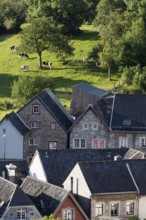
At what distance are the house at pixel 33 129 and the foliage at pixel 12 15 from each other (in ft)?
177

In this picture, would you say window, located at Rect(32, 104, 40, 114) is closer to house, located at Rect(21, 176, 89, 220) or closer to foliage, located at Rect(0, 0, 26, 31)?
house, located at Rect(21, 176, 89, 220)

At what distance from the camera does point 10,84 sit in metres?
128

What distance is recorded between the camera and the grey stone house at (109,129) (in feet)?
320

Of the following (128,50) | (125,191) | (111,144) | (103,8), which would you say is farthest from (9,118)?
(103,8)

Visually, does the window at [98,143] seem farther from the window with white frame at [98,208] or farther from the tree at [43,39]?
the tree at [43,39]

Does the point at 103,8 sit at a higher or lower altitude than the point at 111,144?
higher

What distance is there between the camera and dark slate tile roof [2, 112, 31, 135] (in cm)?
9688

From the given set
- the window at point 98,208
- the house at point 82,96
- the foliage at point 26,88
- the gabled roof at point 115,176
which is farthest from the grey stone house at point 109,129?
the window at point 98,208

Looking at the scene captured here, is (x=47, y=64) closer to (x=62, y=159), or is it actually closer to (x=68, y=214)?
(x=62, y=159)

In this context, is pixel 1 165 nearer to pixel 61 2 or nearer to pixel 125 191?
pixel 125 191

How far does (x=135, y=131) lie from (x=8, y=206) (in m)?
30.9

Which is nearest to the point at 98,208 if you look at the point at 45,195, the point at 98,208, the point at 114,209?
the point at 98,208

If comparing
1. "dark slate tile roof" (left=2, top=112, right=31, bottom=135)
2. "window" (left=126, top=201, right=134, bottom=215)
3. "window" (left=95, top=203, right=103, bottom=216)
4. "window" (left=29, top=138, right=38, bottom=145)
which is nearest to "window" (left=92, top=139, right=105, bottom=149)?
"window" (left=29, top=138, right=38, bottom=145)

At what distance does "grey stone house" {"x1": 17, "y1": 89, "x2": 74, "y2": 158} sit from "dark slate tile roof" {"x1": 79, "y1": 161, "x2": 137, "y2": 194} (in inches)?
906
